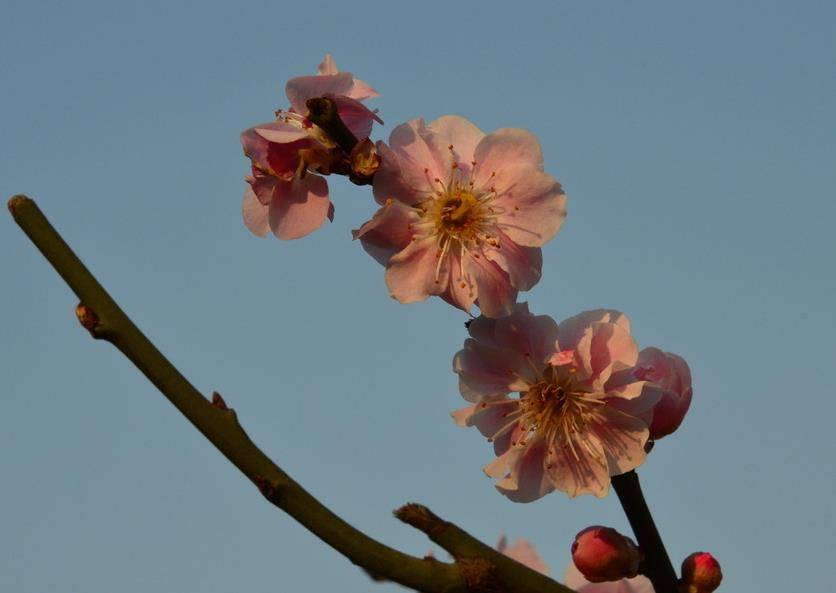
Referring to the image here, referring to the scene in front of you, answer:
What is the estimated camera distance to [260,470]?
4.40 feet

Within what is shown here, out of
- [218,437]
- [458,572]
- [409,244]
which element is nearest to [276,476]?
[218,437]

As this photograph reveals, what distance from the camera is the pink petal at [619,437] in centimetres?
191

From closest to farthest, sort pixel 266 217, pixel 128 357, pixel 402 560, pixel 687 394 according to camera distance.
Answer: pixel 402 560 → pixel 128 357 → pixel 687 394 → pixel 266 217

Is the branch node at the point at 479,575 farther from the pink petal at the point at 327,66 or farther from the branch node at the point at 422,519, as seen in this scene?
the pink petal at the point at 327,66

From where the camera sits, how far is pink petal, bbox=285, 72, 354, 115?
2.06 metres

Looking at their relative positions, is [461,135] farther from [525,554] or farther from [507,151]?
[525,554]

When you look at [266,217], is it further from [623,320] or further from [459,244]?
[623,320]

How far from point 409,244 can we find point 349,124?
249 millimetres

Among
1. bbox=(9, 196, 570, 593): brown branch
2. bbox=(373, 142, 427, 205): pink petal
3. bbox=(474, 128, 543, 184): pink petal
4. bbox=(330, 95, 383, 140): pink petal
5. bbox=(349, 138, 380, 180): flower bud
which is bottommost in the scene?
bbox=(9, 196, 570, 593): brown branch

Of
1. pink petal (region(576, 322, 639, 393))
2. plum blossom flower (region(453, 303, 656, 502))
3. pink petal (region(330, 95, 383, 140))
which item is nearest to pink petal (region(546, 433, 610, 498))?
plum blossom flower (region(453, 303, 656, 502))

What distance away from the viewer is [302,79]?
6.76 ft

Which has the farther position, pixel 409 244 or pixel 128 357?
pixel 409 244

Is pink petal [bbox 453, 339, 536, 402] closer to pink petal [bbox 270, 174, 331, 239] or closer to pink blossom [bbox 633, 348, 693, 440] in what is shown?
pink blossom [bbox 633, 348, 693, 440]

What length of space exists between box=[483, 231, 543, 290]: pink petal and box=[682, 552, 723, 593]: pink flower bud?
0.54 meters
